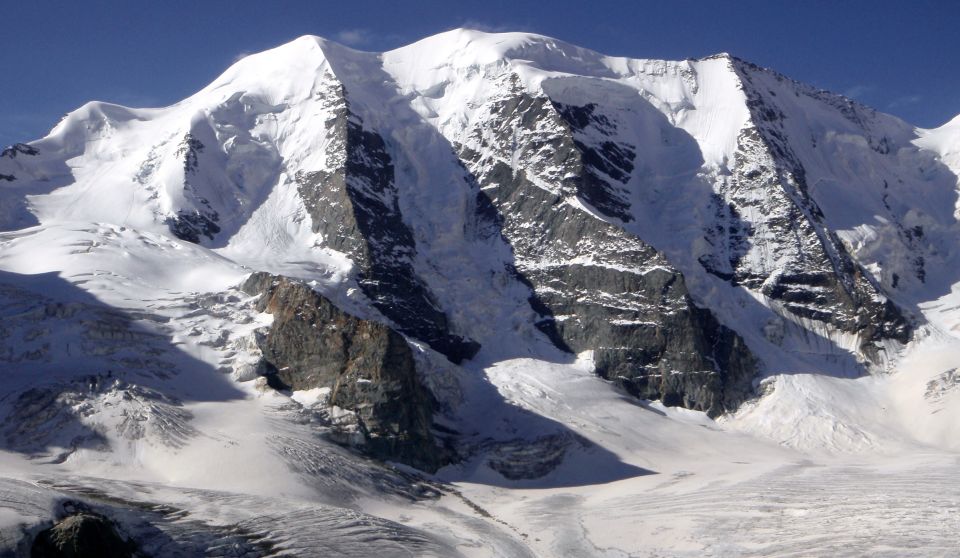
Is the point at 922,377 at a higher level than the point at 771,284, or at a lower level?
lower

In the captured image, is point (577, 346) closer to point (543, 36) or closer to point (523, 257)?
point (523, 257)

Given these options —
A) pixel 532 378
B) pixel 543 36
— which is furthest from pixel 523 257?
pixel 543 36

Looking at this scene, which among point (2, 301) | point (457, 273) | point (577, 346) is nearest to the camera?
point (2, 301)

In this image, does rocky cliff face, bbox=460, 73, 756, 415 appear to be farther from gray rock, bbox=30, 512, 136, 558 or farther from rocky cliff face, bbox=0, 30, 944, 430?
gray rock, bbox=30, 512, 136, 558

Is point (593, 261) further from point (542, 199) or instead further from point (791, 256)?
point (791, 256)

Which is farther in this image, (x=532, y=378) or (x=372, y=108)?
(x=372, y=108)

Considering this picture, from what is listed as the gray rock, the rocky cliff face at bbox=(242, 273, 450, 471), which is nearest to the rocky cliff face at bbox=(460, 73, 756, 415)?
the rocky cliff face at bbox=(242, 273, 450, 471)

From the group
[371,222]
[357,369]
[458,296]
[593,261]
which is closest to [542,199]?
[593,261]

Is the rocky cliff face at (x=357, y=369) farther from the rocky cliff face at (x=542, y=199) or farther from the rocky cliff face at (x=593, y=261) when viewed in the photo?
the rocky cliff face at (x=593, y=261)
